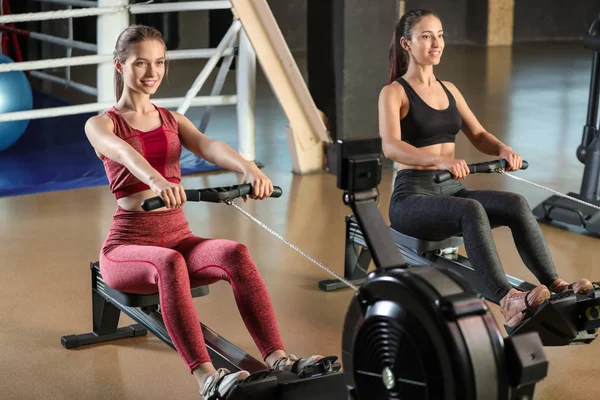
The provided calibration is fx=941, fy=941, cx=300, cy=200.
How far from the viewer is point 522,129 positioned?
6.66 meters

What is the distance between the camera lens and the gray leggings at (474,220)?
9.18 ft

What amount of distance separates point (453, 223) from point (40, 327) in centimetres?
137

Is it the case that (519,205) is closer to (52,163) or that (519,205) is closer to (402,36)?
(402,36)

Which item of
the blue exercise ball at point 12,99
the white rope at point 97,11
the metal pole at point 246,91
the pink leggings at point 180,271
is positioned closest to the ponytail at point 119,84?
the pink leggings at point 180,271

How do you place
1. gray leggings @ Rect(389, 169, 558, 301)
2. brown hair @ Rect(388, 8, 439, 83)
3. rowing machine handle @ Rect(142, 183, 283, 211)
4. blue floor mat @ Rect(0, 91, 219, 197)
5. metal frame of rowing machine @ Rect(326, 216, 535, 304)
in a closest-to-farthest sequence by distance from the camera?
rowing machine handle @ Rect(142, 183, 283, 211) → gray leggings @ Rect(389, 169, 558, 301) → metal frame of rowing machine @ Rect(326, 216, 535, 304) → brown hair @ Rect(388, 8, 439, 83) → blue floor mat @ Rect(0, 91, 219, 197)

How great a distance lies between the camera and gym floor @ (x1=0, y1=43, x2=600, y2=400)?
2703mm

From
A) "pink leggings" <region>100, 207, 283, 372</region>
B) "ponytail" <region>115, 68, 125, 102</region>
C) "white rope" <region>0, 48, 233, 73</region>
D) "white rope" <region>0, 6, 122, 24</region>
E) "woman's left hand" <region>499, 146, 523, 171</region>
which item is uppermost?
"white rope" <region>0, 6, 122, 24</region>

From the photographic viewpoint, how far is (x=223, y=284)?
353cm

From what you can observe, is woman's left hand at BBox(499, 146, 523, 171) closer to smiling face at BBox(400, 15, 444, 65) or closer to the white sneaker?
smiling face at BBox(400, 15, 444, 65)

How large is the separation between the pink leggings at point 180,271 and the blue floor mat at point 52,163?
2.46 m

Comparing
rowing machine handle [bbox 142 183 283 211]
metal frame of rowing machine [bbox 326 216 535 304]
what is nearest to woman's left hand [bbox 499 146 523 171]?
metal frame of rowing machine [bbox 326 216 535 304]

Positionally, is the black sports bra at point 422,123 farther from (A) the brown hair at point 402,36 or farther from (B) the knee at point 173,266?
(B) the knee at point 173,266

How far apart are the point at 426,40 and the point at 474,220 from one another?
0.62m

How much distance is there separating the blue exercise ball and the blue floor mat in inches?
5.9
